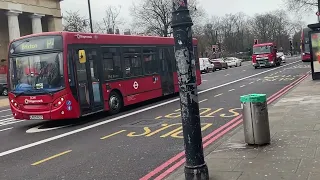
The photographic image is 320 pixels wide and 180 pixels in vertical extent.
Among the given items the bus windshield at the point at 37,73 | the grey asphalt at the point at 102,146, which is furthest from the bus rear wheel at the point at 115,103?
the bus windshield at the point at 37,73

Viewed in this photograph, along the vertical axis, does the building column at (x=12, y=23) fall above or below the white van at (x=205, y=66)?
above

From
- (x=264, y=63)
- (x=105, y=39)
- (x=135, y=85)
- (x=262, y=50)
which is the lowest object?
(x=135, y=85)

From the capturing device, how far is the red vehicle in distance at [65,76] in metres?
11.8

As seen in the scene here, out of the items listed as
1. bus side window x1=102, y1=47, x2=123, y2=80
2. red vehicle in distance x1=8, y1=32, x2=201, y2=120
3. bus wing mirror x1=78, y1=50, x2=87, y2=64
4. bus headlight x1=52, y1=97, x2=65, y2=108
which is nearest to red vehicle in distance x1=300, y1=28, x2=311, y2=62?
bus side window x1=102, y1=47, x2=123, y2=80

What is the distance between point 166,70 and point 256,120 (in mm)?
11037

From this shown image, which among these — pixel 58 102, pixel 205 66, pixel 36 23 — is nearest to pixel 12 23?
pixel 36 23

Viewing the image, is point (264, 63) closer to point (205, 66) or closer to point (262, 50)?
point (262, 50)

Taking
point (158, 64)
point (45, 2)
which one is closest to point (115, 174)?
point (158, 64)

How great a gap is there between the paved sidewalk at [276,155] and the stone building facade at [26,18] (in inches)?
1696

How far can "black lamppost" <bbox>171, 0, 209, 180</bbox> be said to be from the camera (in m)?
5.14

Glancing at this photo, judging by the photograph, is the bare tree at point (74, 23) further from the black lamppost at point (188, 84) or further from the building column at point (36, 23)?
the black lamppost at point (188, 84)

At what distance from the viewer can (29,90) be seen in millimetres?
12062

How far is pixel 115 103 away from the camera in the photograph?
14148mm

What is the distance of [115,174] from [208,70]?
133ft
